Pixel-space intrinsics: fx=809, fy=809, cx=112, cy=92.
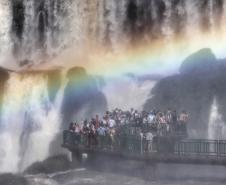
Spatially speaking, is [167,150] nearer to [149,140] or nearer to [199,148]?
[149,140]

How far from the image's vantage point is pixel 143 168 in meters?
38.9

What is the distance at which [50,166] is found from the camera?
41812 millimetres

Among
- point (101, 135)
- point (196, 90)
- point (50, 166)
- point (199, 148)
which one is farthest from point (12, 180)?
point (196, 90)

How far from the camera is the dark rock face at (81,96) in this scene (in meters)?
51.0

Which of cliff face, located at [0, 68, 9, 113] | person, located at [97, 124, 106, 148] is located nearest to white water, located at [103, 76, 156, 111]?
cliff face, located at [0, 68, 9, 113]

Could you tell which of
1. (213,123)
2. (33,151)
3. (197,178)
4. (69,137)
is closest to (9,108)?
(33,151)

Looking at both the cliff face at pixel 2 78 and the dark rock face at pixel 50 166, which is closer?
the dark rock face at pixel 50 166

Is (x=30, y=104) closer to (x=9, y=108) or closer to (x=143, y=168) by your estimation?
(x=9, y=108)

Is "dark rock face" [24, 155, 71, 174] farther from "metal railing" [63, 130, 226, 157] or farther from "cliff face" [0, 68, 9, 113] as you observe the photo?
"cliff face" [0, 68, 9, 113]

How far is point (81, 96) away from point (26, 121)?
3872 mm

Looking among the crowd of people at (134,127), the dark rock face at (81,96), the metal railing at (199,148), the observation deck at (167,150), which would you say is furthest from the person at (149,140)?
the dark rock face at (81,96)

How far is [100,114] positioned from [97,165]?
31.8 feet

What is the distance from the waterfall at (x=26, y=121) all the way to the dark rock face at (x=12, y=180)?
226 inches

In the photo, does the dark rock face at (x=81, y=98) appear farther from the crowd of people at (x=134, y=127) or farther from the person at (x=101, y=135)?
the person at (x=101, y=135)
